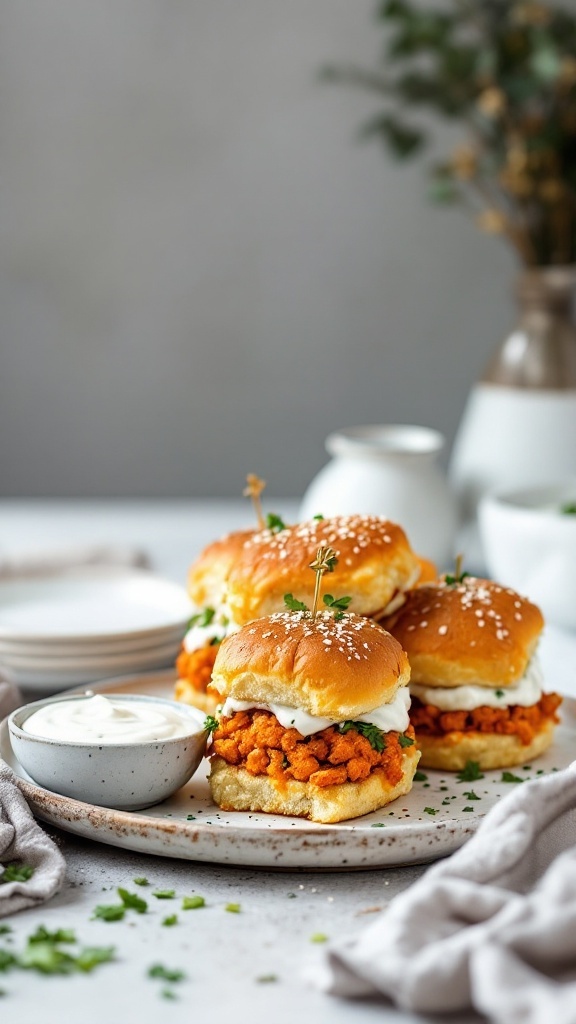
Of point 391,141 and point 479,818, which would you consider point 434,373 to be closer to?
point 391,141

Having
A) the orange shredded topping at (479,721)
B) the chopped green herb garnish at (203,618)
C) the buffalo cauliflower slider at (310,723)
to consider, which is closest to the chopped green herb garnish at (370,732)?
the buffalo cauliflower slider at (310,723)

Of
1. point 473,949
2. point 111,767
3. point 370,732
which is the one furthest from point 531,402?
point 473,949

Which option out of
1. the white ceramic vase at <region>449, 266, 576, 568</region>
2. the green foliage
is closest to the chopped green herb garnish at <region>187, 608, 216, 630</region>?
the white ceramic vase at <region>449, 266, 576, 568</region>

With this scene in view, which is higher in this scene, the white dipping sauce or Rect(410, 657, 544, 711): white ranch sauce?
the white dipping sauce

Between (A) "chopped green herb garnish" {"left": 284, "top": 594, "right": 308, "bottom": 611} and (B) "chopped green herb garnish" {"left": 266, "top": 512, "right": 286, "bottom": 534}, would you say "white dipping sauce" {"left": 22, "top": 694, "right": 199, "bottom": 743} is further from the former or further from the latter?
(B) "chopped green herb garnish" {"left": 266, "top": 512, "right": 286, "bottom": 534}

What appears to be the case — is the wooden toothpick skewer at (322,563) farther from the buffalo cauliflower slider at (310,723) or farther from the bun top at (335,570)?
the bun top at (335,570)

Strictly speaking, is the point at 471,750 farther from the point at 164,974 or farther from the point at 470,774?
the point at 164,974
